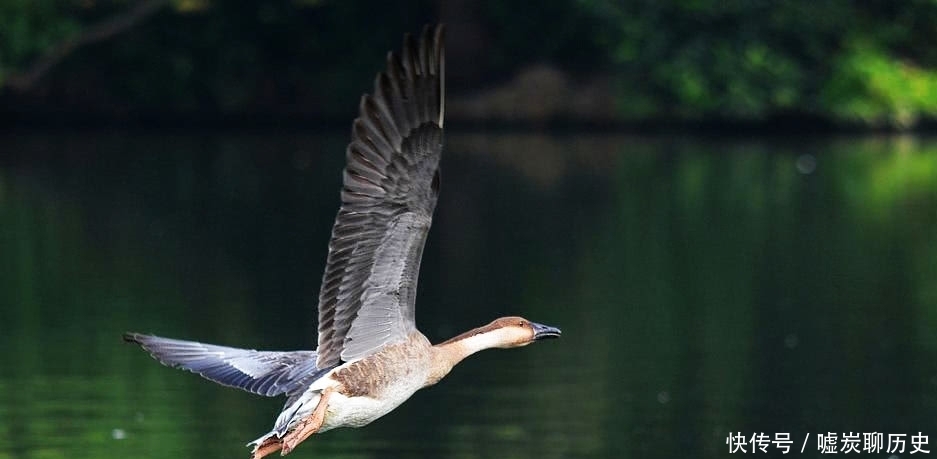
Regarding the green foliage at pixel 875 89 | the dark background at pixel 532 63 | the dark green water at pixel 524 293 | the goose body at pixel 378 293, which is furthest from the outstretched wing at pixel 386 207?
the green foliage at pixel 875 89

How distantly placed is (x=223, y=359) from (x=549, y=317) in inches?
356

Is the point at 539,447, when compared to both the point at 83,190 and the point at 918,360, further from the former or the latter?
the point at 83,190

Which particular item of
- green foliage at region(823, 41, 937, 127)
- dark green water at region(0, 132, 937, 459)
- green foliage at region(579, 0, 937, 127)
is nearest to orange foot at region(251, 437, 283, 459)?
dark green water at region(0, 132, 937, 459)

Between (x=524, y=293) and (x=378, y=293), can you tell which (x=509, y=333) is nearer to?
(x=378, y=293)

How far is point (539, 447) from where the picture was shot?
1145 cm

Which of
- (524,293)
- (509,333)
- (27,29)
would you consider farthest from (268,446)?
(27,29)

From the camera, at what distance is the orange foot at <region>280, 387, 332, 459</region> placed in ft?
20.2

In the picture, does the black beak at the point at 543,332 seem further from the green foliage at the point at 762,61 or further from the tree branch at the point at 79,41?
the green foliage at the point at 762,61

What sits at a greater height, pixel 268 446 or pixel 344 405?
pixel 344 405

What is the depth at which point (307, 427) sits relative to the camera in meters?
6.28

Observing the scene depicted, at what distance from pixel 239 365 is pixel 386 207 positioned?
101 cm

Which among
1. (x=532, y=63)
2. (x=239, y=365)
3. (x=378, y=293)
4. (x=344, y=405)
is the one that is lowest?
(x=344, y=405)

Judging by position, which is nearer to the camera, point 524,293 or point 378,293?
point 378,293

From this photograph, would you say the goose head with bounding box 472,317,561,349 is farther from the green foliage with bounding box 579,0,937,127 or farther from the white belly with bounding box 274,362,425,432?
the green foliage with bounding box 579,0,937,127
